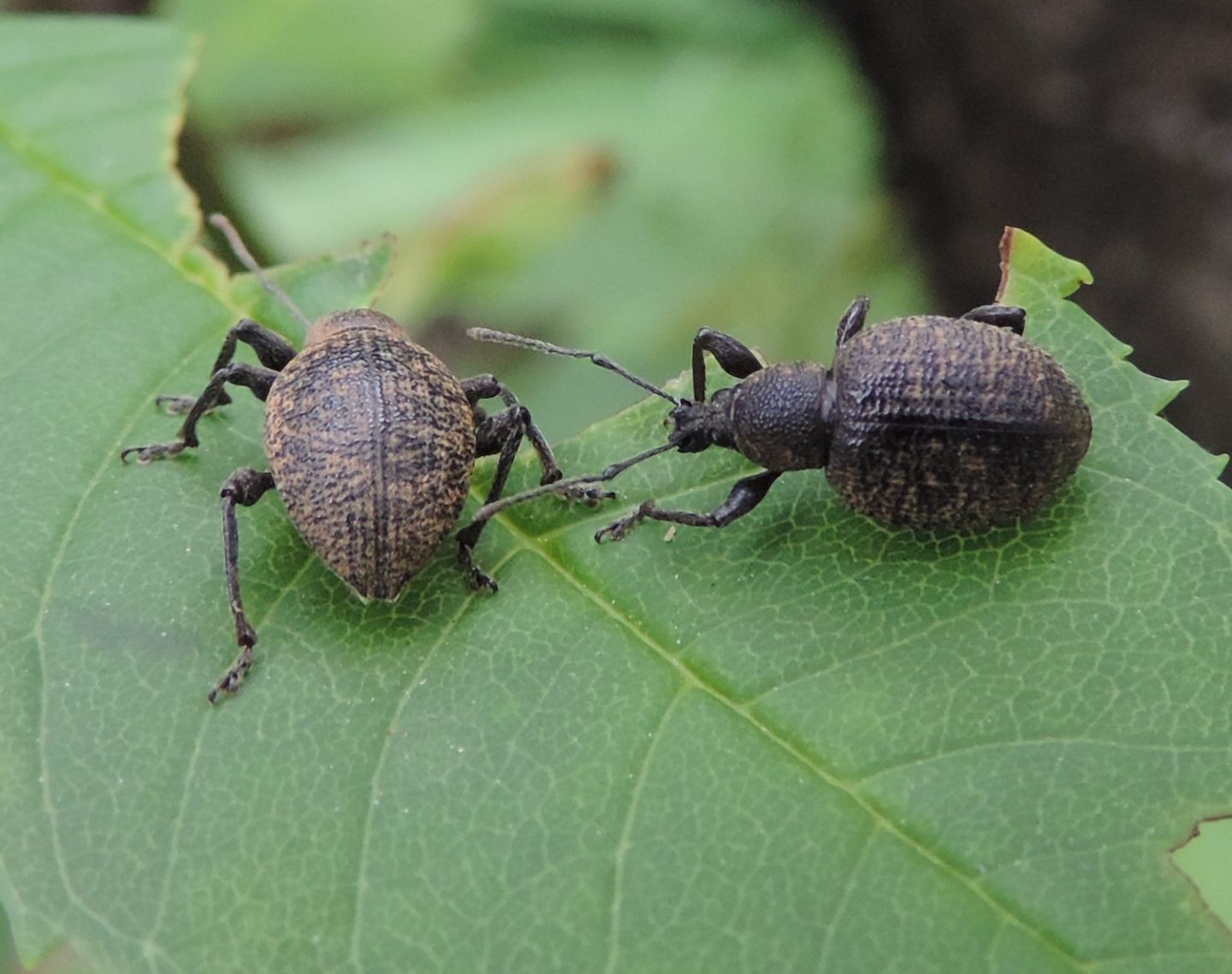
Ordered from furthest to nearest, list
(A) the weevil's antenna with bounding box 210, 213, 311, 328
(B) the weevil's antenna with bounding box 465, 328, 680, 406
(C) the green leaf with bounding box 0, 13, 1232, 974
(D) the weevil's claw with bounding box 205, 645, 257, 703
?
(B) the weevil's antenna with bounding box 465, 328, 680, 406 → (A) the weevil's antenna with bounding box 210, 213, 311, 328 → (D) the weevil's claw with bounding box 205, 645, 257, 703 → (C) the green leaf with bounding box 0, 13, 1232, 974

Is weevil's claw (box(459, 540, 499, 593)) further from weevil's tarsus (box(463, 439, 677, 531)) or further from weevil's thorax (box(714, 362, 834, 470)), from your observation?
weevil's thorax (box(714, 362, 834, 470))

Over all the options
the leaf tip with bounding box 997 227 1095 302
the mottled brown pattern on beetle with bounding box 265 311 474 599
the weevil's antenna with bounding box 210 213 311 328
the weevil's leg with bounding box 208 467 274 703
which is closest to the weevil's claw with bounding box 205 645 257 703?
the weevil's leg with bounding box 208 467 274 703

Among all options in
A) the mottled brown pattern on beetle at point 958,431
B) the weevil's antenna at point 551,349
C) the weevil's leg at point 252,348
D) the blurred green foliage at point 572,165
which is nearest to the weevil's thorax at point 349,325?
the weevil's leg at point 252,348

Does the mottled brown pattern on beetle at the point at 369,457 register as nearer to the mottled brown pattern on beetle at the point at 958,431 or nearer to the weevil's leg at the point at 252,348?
the weevil's leg at the point at 252,348

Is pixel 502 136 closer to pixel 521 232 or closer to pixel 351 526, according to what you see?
pixel 521 232

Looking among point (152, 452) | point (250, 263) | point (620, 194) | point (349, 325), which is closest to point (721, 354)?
point (349, 325)

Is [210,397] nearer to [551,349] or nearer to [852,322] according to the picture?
[551,349]

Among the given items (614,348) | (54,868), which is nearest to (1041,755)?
(54,868)
